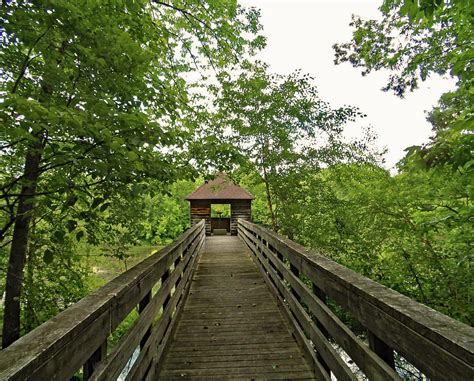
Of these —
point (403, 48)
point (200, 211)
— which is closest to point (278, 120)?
point (403, 48)

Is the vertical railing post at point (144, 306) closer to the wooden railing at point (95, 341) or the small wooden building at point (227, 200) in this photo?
the wooden railing at point (95, 341)

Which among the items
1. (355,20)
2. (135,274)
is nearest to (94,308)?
(135,274)

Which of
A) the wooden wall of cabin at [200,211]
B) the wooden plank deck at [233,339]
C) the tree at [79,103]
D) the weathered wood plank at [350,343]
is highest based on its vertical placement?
the tree at [79,103]

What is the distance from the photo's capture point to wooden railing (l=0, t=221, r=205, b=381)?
3.09 ft

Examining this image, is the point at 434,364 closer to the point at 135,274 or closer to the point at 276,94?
the point at 135,274

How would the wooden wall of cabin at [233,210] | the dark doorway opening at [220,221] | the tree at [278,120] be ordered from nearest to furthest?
the tree at [278,120]
the wooden wall of cabin at [233,210]
the dark doorway opening at [220,221]

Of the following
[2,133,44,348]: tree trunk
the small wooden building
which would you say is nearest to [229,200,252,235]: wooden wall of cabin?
the small wooden building

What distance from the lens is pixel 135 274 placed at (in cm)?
220

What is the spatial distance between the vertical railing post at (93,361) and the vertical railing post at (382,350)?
143 cm

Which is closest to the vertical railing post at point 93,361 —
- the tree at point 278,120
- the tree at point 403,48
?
the tree at point 403,48

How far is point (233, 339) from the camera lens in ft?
10.7

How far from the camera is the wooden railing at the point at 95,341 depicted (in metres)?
0.94

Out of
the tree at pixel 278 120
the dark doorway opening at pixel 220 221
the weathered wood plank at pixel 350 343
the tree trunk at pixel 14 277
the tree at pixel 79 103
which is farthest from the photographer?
the dark doorway opening at pixel 220 221

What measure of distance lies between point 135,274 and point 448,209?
531cm
